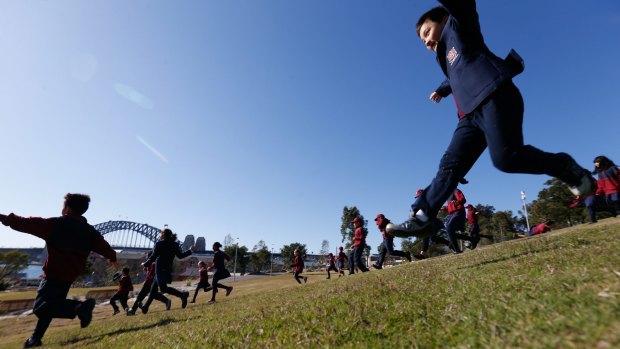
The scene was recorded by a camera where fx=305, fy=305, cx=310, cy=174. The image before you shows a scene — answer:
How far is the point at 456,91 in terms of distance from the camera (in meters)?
3.32

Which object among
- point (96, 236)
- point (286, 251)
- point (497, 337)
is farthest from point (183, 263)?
point (497, 337)

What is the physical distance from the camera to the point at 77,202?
650cm

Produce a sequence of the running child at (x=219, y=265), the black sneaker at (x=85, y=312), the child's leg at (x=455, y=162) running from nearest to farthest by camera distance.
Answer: the child's leg at (x=455, y=162) → the black sneaker at (x=85, y=312) → the running child at (x=219, y=265)

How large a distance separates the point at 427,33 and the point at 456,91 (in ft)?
2.94

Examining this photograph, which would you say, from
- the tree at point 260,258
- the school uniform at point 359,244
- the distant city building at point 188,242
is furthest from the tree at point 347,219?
the distant city building at point 188,242

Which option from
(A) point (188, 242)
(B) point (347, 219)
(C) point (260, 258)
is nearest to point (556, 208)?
(B) point (347, 219)

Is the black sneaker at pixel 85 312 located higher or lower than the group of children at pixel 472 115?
lower

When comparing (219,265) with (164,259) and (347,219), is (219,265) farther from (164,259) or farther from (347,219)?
(347,219)

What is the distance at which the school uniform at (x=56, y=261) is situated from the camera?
5828mm

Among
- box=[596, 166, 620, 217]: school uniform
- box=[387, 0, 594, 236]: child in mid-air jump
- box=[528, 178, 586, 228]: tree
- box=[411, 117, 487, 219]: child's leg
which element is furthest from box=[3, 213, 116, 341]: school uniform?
box=[528, 178, 586, 228]: tree

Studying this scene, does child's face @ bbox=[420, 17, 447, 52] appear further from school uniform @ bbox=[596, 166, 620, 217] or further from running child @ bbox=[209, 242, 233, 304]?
running child @ bbox=[209, 242, 233, 304]

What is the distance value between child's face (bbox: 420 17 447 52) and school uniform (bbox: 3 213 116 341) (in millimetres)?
7179

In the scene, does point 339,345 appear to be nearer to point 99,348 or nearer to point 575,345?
point 575,345

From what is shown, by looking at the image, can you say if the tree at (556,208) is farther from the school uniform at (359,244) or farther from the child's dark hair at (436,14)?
the child's dark hair at (436,14)
